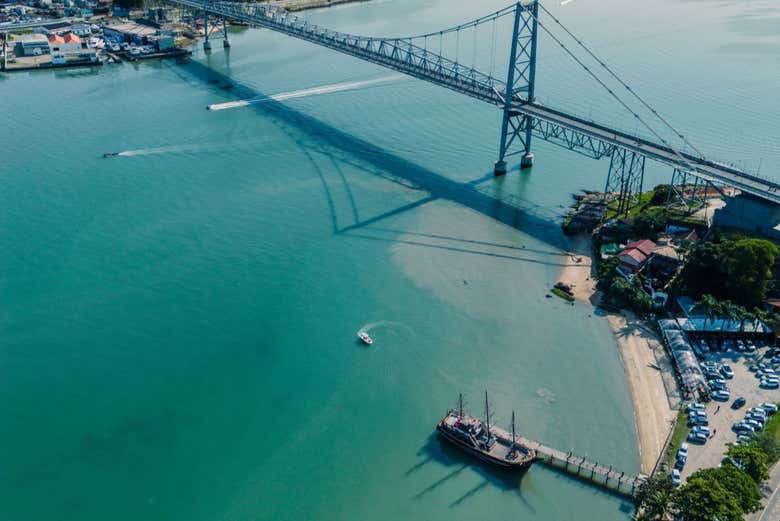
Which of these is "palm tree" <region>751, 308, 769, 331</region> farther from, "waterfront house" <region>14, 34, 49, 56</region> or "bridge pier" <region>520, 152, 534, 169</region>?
"waterfront house" <region>14, 34, 49, 56</region>

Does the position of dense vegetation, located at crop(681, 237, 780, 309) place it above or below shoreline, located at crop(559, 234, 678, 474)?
above

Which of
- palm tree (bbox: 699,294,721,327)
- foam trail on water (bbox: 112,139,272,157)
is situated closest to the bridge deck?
palm tree (bbox: 699,294,721,327)

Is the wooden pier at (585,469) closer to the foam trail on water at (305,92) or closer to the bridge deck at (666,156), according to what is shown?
the bridge deck at (666,156)

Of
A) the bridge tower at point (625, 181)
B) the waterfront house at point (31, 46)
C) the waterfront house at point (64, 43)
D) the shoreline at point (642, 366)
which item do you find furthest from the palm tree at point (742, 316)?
the waterfront house at point (31, 46)

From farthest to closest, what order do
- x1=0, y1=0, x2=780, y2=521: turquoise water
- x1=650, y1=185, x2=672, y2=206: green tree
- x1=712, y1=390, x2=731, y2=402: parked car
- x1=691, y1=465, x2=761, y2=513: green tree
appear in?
1. x1=650, y1=185, x2=672, y2=206: green tree
2. x1=712, y1=390, x2=731, y2=402: parked car
3. x1=0, y1=0, x2=780, y2=521: turquoise water
4. x1=691, y1=465, x2=761, y2=513: green tree

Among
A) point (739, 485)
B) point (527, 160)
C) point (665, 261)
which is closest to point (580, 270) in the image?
point (665, 261)

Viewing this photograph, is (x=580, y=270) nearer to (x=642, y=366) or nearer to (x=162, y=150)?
(x=642, y=366)
